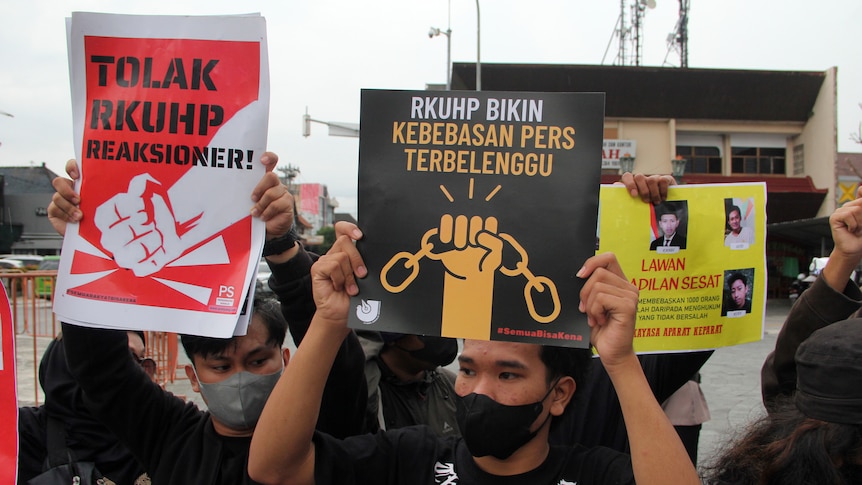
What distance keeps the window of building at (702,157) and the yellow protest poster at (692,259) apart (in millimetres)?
26200

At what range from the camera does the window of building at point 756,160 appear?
2702cm

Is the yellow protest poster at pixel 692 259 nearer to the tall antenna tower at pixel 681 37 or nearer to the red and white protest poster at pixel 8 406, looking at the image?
the red and white protest poster at pixel 8 406

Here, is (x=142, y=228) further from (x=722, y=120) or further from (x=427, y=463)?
(x=722, y=120)

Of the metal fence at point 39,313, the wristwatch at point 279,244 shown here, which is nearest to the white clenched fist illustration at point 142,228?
the wristwatch at point 279,244

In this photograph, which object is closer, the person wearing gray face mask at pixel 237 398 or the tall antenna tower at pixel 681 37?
the person wearing gray face mask at pixel 237 398

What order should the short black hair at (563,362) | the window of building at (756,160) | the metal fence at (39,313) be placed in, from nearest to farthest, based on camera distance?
the short black hair at (563,362)
the metal fence at (39,313)
the window of building at (756,160)

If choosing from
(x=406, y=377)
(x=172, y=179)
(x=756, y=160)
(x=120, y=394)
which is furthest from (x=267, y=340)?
(x=756, y=160)

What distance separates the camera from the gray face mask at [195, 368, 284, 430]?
222 centimetres

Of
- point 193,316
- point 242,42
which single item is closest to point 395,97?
point 242,42

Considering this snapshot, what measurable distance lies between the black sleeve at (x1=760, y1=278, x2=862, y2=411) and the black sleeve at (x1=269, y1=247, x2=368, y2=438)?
1.35m

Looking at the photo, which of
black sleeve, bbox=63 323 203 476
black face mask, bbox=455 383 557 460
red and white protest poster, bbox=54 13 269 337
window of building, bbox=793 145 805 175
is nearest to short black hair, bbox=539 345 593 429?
black face mask, bbox=455 383 557 460

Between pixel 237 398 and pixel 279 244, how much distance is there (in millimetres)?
526

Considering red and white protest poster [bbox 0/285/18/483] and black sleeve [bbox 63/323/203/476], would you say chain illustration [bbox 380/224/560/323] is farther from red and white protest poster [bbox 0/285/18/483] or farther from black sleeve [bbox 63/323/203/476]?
red and white protest poster [bbox 0/285/18/483]

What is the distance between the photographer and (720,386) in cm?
876
